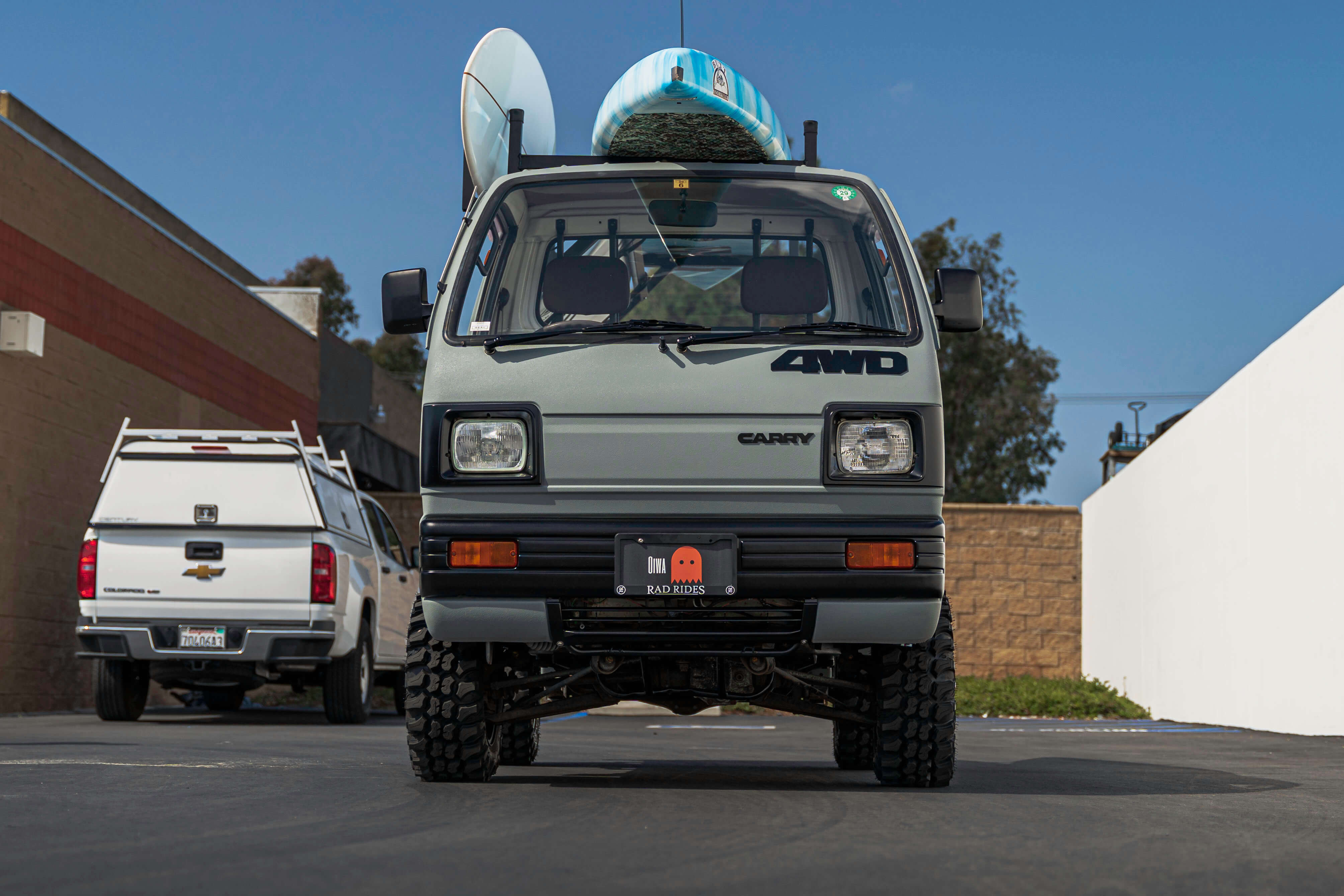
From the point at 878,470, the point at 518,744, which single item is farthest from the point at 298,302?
the point at 878,470

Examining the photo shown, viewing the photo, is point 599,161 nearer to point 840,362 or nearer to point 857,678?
point 840,362

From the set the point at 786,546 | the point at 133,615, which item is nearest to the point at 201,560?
the point at 133,615

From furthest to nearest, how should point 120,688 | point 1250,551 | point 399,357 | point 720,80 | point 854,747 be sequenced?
point 399,357
point 1250,551
point 120,688
point 854,747
point 720,80

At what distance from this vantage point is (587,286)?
6668 mm

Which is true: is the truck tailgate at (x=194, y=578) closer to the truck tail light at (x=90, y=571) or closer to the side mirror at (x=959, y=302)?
the truck tail light at (x=90, y=571)

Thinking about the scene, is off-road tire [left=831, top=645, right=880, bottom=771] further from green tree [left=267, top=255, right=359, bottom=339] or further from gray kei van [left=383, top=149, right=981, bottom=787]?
green tree [left=267, top=255, right=359, bottom=339]

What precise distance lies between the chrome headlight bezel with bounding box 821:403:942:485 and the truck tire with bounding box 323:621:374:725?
822cm

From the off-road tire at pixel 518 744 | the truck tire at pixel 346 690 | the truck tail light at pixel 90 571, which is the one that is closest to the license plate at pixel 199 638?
the truck tail light at pixel 90 571

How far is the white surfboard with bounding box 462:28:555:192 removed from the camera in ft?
23.7

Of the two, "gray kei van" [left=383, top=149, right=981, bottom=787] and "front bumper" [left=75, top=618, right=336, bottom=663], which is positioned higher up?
"gray kei van" [left=383, top=149, right=981, bottom=787]

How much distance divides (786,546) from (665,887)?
225 centimetres

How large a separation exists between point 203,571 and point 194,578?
3.2 inches

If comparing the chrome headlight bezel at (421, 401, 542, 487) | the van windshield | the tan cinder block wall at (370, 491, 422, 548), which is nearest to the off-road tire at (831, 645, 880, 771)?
the van windshield

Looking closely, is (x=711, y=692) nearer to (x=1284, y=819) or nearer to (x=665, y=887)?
(x=1284, y=819)
